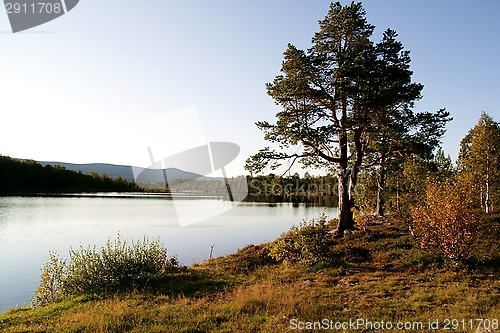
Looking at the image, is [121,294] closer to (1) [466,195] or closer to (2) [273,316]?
(2) [273,316]

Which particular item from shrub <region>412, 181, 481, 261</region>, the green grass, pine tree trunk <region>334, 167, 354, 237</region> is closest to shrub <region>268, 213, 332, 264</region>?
the green grass

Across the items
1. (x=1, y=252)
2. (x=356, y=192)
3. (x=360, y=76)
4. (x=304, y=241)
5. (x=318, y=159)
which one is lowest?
(x=1, y=252)

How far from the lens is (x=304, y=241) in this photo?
18891mm

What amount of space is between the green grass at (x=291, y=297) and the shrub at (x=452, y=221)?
0.83 m

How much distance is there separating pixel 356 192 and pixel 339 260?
23.4 ft

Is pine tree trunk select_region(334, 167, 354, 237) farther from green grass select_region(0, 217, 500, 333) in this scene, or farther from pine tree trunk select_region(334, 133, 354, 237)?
green grass select_region(0, 217, 500, 333)

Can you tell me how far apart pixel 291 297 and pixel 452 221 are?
807 cm

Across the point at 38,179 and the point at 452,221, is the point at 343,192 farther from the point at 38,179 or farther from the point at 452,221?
the point at 38,179

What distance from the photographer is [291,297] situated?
1123 cm

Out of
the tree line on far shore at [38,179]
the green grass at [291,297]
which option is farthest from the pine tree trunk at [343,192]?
the tree line on far shore at [38,179]

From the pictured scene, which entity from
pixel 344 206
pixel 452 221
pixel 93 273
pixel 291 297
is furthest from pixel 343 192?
pixel 93 273

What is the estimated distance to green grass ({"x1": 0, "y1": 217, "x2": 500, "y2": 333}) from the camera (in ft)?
30.5

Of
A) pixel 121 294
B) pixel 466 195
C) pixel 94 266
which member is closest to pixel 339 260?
pixel 466 195

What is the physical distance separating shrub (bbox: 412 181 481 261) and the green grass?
830 mm
